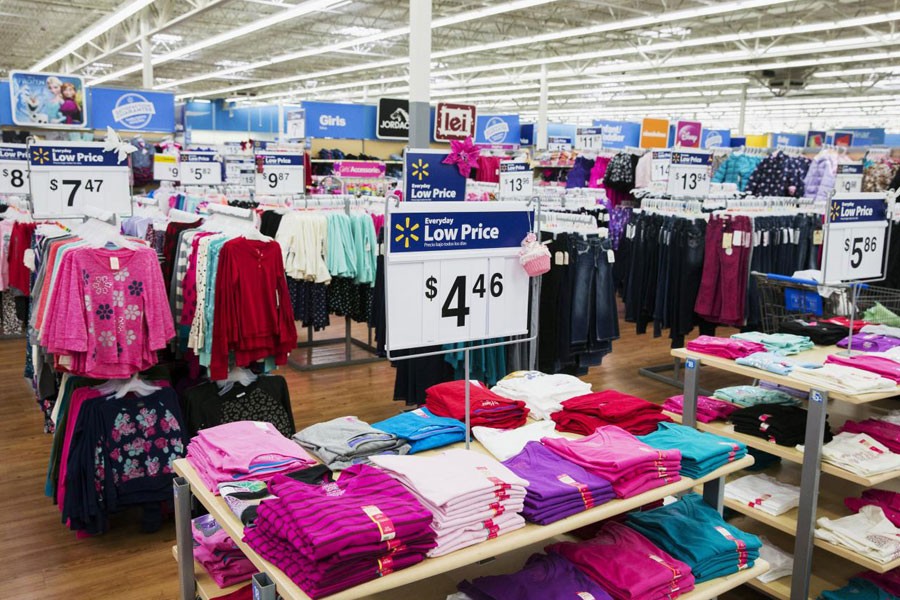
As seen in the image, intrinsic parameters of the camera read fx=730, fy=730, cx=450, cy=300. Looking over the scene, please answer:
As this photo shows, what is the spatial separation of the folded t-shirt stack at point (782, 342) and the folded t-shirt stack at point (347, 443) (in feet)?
6.68

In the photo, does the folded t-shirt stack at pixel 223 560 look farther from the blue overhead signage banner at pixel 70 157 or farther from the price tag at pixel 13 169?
the price tag at pixel 13 169

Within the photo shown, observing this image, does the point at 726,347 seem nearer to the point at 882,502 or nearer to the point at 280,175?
the point at 882,502

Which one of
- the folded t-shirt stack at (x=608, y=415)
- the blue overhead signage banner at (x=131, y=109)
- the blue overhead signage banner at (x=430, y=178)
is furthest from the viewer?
the blue overhead signage banner at (x=131, y=109)

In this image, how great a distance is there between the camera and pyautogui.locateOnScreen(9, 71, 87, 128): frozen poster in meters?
11.7

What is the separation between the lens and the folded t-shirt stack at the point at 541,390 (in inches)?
108

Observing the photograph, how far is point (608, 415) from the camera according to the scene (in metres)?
2.54

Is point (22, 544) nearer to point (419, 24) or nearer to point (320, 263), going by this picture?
point (320, 263)

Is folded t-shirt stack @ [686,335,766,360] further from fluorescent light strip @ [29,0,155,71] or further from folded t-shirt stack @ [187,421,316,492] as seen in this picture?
fluorescent light strip @ [29,0,155,71]

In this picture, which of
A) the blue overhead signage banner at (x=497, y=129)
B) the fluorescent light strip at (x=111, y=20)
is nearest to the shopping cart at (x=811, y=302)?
the fluorescent light strip at (x=111, y=20)

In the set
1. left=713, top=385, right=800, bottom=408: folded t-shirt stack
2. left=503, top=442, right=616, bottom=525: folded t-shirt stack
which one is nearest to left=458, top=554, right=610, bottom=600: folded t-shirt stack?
left=503, top=442, right=616, bottom=525: folded t-shirt stack

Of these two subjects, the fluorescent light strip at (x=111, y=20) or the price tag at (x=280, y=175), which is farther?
the fluorescent light strip at (x=111, y=20)


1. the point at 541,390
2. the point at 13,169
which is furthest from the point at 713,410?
the point at 13,169

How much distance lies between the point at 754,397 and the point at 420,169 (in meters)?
3.69

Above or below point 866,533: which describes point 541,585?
above
